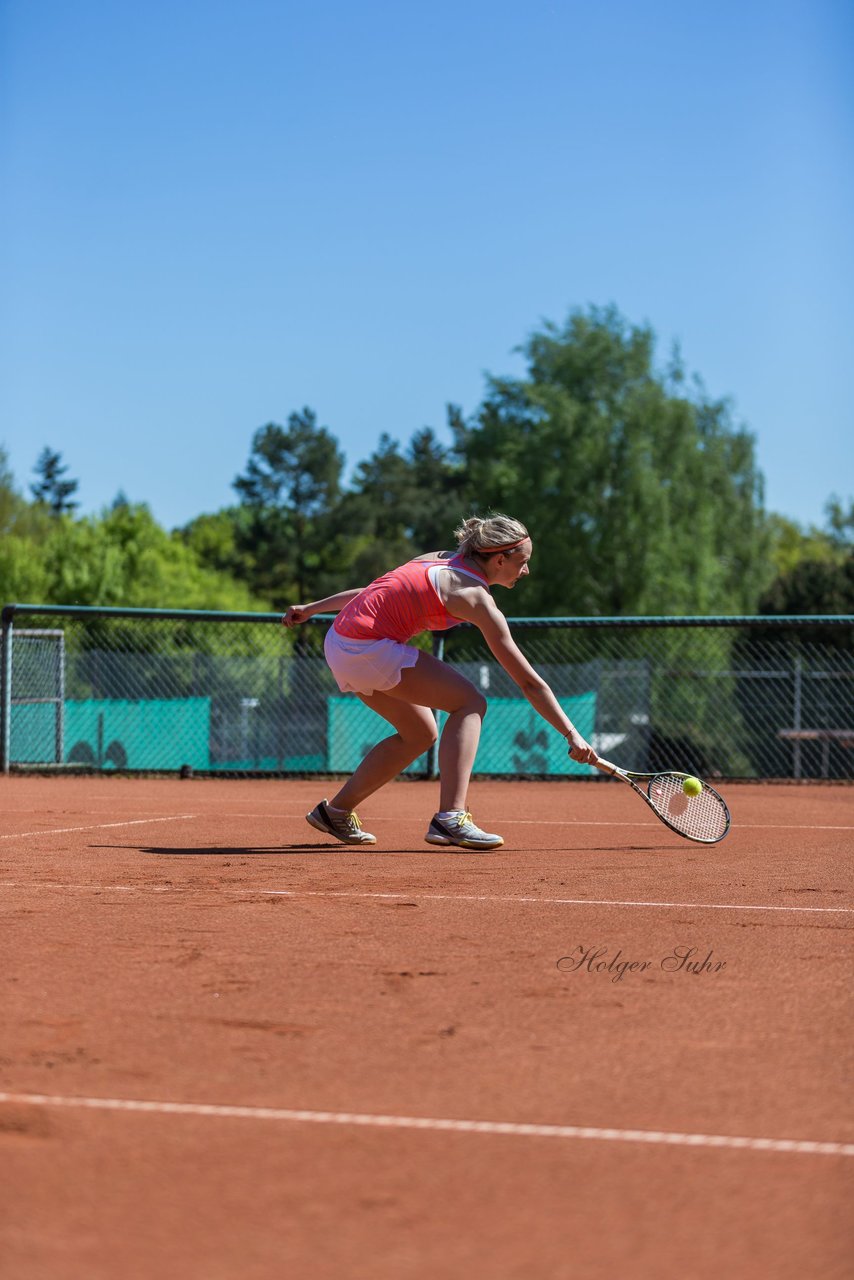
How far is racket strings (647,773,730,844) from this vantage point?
7.40 m

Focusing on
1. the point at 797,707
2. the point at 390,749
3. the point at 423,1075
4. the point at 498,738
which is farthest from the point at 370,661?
the point at 797,707

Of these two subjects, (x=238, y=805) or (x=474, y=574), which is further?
(x=238, y=805)

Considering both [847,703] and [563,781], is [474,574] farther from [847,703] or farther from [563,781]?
[847,703]

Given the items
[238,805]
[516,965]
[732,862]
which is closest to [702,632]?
[238,805]

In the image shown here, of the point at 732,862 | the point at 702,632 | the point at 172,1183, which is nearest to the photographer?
the point at 172,1183

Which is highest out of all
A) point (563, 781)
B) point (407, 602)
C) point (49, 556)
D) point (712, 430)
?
point (712, 430)

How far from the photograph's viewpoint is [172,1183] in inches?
95.5

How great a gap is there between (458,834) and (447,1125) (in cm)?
426

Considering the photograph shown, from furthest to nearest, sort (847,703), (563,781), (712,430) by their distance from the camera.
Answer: (712,430), (847,703), (563,781)

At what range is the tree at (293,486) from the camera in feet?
260

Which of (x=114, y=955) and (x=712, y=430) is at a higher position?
(x=712, y=430)

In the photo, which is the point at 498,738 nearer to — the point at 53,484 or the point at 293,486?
the point at 293,486

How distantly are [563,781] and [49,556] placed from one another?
142ft

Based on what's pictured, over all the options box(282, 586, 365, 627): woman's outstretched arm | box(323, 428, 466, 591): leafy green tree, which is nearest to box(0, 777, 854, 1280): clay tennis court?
box(282, 586, 365, 627): woman's outstretched arm
